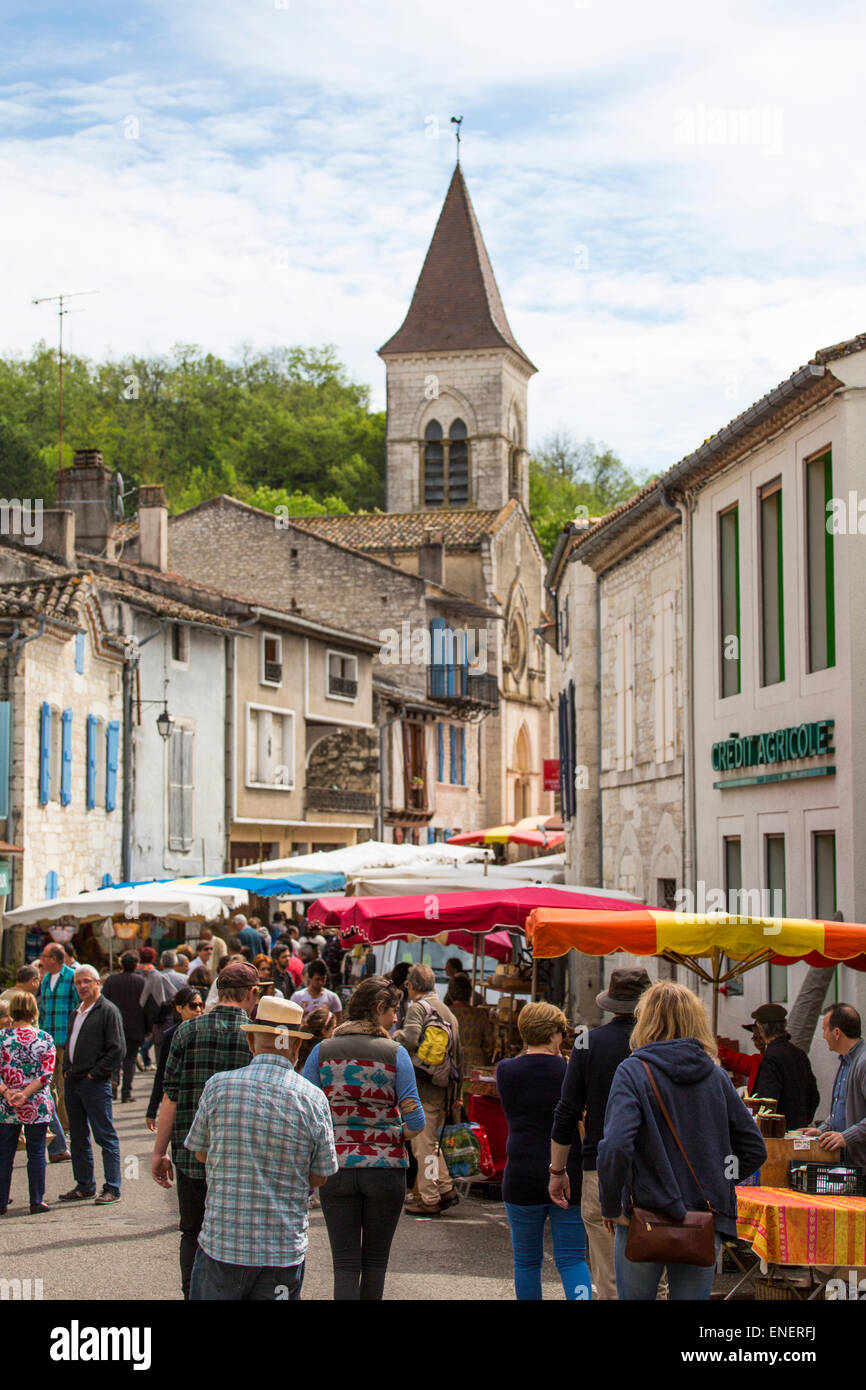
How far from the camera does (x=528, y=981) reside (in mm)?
15391

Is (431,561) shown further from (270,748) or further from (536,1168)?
(536,1168)

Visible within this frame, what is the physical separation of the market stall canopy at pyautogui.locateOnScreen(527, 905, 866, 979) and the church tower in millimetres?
56665

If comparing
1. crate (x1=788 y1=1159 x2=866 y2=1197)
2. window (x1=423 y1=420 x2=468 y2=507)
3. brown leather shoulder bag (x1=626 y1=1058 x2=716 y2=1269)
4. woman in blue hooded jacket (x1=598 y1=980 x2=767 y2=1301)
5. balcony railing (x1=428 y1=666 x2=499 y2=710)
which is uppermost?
window (x1=423 y1=420 x2=468 y2=507)

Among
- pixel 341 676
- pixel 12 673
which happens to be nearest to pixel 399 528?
pixel 341 676

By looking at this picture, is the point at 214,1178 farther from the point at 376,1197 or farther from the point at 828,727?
the point at 828,727

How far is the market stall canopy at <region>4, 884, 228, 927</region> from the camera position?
1744 centimetres

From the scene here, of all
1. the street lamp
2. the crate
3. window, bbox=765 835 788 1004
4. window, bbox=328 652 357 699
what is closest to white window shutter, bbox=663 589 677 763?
window, bbox=765 835 788 1004

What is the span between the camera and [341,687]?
37719 millimetres

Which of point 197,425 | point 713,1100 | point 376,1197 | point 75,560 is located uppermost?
point 197,425

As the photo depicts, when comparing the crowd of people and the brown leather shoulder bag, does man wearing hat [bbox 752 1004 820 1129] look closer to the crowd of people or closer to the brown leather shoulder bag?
the crowd of people

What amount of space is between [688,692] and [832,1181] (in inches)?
403

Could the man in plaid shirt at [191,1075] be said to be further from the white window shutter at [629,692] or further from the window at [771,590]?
the white window shutter at [629,692]
